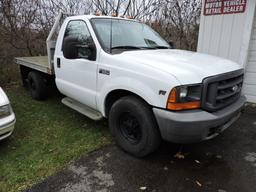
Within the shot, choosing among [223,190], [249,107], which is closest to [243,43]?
[249,107]

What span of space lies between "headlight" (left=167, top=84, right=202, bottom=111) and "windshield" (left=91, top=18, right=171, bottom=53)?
133 centimetres

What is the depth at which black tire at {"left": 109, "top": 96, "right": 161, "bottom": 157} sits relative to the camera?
2.83 m

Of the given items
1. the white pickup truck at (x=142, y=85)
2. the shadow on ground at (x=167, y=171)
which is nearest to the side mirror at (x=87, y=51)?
the white pickup truck at (x=142, y=85)

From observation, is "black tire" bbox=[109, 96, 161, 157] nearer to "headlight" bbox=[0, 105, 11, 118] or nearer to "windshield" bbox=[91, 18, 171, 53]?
"windshield" bbox=[91, 18, 171, 53]

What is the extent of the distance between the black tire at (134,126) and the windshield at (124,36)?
921 mm

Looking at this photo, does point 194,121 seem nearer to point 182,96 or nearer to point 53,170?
point 182,96

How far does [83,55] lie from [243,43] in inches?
162

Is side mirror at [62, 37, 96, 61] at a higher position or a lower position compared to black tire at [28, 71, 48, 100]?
higher

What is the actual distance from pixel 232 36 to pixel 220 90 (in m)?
3.64

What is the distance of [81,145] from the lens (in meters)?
3.59

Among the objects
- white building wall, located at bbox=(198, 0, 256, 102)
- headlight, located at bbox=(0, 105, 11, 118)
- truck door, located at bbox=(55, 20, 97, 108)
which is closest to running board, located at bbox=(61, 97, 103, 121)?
truck door, located at bbox=(55, 20, 97, 108)

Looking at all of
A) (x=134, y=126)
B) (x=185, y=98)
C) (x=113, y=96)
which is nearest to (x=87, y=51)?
(x=113, y=96)

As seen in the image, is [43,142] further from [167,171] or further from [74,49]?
[167,171]

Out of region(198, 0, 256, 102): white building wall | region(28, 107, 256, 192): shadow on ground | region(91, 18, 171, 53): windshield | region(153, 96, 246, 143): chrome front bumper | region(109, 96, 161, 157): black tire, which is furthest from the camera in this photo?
region(198, 0, 256, 102): white building wall
